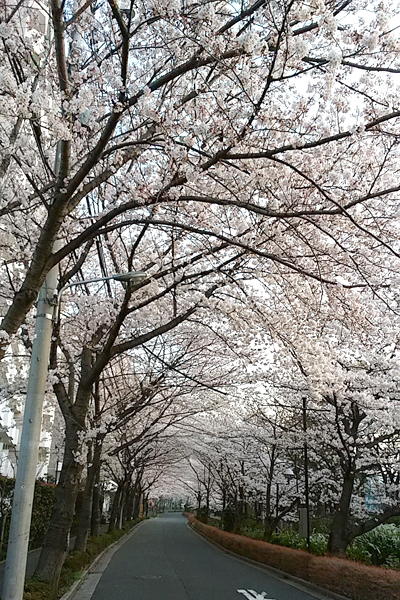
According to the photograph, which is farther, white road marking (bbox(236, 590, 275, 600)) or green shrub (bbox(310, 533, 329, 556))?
green shrub (bbox(310, 533, 329, 556))

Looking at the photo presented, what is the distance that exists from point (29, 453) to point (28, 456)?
3 centimetres

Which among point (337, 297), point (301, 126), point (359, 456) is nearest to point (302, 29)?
point (301, 126)

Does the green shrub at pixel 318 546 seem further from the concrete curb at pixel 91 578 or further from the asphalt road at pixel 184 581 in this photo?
the concrete curb at pixel 91 578

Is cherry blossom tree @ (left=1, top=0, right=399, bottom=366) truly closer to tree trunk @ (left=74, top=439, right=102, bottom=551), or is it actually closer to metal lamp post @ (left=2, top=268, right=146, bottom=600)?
metal lamp post @ (left=2, top=268, right=146, bottom=600)

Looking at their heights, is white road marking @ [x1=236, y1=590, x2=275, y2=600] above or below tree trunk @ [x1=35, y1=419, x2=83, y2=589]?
below

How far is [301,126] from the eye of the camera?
19.3 feet

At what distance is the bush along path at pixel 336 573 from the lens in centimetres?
907

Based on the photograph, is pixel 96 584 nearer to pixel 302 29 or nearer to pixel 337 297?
pixel 337 297

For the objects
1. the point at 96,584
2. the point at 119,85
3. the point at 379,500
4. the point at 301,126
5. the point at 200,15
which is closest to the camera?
the point at 200,15

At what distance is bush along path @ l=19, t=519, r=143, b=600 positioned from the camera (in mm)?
7550

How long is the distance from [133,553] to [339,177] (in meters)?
19.8

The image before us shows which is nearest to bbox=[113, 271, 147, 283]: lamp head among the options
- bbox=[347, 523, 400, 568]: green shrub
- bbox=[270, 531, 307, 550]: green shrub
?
bbox=[347, 523, 400, 568]: green shrub

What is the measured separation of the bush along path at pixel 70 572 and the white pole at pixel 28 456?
1864 millimetres

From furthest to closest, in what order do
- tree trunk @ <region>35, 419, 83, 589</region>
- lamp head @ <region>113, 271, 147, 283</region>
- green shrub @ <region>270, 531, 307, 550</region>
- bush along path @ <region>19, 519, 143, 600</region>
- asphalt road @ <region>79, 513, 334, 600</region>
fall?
green shrub @ <region>270, 531, 307, 550</region> → asphalt road @ <region>79, 513, 334, 600</region> → tree trunk @ <region>35, 419, 83, 589</region> → bush along path @ <region>19, 519, 143, 600</region> → lamp head @ <region>113, 271, 147, 283</region>
